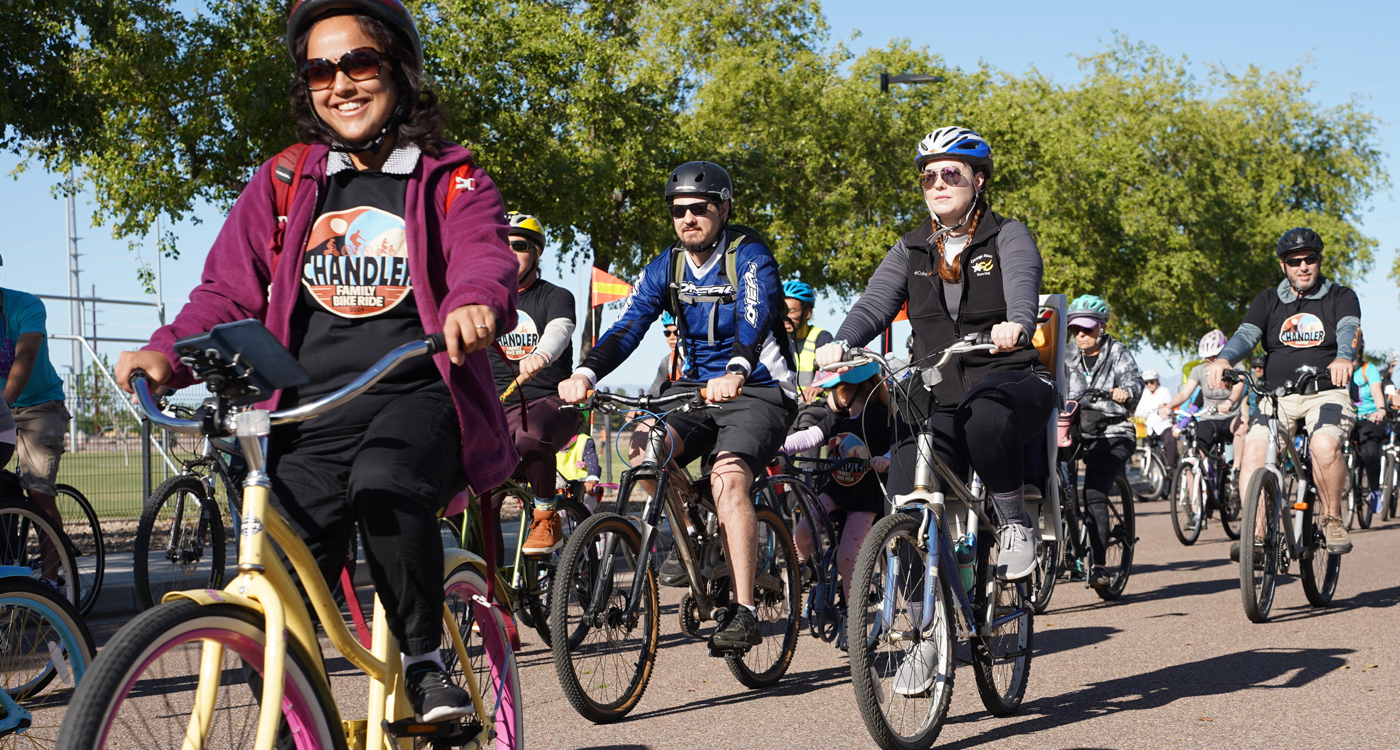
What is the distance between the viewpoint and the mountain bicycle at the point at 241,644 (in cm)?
223

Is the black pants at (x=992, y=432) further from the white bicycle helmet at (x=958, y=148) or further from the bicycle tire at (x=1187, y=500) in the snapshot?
the bicycle tire at (x=1187, y=500)

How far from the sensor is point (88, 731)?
2143mm

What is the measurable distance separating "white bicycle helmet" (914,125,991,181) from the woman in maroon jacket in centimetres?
249

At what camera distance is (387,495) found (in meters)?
2.78

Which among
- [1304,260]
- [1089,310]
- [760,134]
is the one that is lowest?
[1089,310]

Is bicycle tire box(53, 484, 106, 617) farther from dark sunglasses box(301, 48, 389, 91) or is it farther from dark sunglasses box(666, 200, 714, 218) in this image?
dark sunglasses box(301, 48, 389, 91)

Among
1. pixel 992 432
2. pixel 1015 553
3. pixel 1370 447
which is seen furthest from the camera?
pixel 1370 447

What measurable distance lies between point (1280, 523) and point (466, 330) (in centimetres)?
637

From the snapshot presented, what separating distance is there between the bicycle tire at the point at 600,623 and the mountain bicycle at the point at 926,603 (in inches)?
40.3

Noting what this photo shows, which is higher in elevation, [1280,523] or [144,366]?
[144,366]

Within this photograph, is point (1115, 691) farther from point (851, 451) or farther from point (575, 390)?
point (575, 390)

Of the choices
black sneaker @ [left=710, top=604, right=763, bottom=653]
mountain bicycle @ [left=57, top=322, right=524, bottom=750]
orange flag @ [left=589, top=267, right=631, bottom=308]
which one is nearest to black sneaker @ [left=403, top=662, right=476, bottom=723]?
mountain bicycle @ [left=57, top=322, right=524, bottom=750]

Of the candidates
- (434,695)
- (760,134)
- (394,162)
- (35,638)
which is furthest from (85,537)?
(760,134)

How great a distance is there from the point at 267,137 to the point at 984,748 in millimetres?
12888
